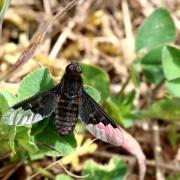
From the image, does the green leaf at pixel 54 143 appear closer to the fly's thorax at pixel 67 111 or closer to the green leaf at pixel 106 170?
the fly's thorax at pixel 67 111

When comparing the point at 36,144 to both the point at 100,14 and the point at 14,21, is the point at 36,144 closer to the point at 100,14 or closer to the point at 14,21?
the point at 14,21

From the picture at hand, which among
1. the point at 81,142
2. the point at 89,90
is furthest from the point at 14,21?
the point at 89,90

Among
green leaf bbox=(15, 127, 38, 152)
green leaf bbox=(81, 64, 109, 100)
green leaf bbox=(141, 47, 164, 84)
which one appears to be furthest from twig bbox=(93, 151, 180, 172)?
green leaf bbox=(15, 127, 38, 152)

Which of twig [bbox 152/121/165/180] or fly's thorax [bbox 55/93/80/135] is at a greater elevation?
fly's thorax [bbox 55/93/80/135]

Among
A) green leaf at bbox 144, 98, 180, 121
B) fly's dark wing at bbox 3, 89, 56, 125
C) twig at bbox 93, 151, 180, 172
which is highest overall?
fly's dark wing at bbox 3, 89, 56, 125

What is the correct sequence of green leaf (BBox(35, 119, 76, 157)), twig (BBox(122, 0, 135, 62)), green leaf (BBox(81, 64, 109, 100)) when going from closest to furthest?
green leaf (BBox(35, 119, 76, 157)) < green leaf (BBox(81, 64, 109, 100)) < twig (BBox(122, 0, 135, 62))

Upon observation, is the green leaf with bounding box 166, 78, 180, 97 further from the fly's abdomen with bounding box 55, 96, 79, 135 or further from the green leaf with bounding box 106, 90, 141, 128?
the fly's abdomen with bounding box 55, 96, 79, 135

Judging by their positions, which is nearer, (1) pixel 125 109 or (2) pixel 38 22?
(1) pixel 125 109

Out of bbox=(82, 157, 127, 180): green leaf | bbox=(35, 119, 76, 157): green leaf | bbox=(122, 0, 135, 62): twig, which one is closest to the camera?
bbox=(35, 119, 76, 157): green leaf
